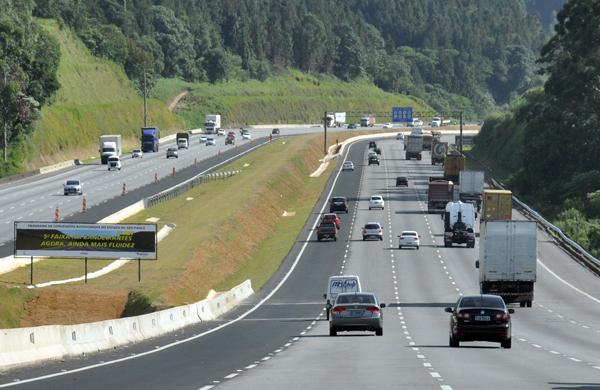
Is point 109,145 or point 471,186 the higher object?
point 109,145

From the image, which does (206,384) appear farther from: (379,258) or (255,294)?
(379,258)

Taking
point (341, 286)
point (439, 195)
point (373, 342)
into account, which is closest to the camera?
point (373, 342)

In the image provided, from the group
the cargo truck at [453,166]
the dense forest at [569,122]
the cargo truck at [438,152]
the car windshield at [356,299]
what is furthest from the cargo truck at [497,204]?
the cargo truck at [438,152]

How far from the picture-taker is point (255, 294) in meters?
76.8

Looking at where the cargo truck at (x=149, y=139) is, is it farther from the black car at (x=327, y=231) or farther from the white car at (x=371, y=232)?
the black car at (x=327, y=231)

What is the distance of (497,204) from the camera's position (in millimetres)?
99438

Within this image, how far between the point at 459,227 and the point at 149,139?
3754 inches

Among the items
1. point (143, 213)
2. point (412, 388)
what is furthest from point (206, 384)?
point (143, 213)

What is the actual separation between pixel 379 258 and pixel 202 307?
3806 centimetres

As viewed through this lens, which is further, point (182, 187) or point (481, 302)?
point (182, 187)

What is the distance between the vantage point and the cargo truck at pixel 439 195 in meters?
126

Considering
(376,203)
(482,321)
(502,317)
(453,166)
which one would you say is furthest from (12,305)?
(453,166)

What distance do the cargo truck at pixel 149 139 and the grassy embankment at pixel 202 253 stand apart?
31102mm

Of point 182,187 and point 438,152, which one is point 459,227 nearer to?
point 182,187
